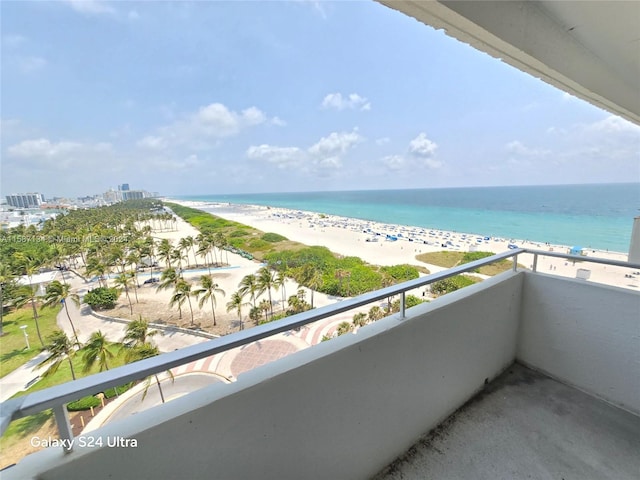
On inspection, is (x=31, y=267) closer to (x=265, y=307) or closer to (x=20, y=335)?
(x=20, y=335)

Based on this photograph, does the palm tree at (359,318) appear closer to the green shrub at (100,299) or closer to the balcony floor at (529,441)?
the balcony floor at (529,441)

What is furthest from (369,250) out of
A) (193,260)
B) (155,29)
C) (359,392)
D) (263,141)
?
(263,141)

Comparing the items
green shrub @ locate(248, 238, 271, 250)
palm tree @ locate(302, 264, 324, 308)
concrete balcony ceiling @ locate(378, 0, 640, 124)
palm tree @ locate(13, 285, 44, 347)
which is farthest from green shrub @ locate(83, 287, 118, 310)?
concrete balcony ceiling @ locate(378, 0, 640, 124)

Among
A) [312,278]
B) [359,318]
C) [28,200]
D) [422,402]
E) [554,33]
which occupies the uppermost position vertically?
[554,33]

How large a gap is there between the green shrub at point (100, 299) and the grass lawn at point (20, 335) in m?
1.20

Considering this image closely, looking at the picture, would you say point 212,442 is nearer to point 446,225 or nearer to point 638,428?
point 638,428

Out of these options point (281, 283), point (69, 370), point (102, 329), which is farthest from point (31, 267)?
point (281, 283)

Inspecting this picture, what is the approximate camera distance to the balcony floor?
147cm

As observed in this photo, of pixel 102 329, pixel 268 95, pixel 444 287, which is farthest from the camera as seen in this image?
pixel 268 95

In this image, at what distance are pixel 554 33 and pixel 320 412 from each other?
83.5 inches

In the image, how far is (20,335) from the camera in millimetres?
9758

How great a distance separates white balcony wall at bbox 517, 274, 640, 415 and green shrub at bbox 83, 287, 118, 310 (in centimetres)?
1628

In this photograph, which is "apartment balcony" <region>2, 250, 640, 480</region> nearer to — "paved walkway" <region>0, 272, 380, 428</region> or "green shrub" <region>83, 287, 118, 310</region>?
"paved walkway" <region>0, 272, 380, 428</region>

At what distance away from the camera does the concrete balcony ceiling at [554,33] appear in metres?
0.98
